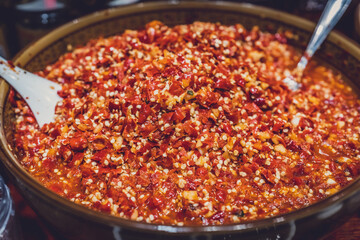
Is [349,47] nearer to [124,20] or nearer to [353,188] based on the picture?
[353,188]

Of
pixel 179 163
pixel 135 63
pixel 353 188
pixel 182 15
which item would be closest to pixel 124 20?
pixel 182 15

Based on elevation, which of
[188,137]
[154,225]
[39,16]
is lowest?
[154,225]

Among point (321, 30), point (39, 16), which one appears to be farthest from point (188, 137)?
point (39, 16)

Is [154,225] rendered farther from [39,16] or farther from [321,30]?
[39,16]

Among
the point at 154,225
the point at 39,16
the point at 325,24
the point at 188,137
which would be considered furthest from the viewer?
the point at 39,16

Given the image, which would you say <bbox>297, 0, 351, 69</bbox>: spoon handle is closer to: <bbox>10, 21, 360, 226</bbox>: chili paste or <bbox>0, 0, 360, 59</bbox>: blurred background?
<bbox>10, 21, 360, 226</bbox>: chili paste

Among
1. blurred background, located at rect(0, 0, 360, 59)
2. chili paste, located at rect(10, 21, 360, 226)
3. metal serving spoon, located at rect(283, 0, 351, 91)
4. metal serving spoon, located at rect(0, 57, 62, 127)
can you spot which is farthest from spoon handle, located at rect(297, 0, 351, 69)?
metal serving spoon, located at rect(0, 57, 62, 127)

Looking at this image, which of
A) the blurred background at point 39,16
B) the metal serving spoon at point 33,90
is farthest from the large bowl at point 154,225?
the blurred background at point 39,16
